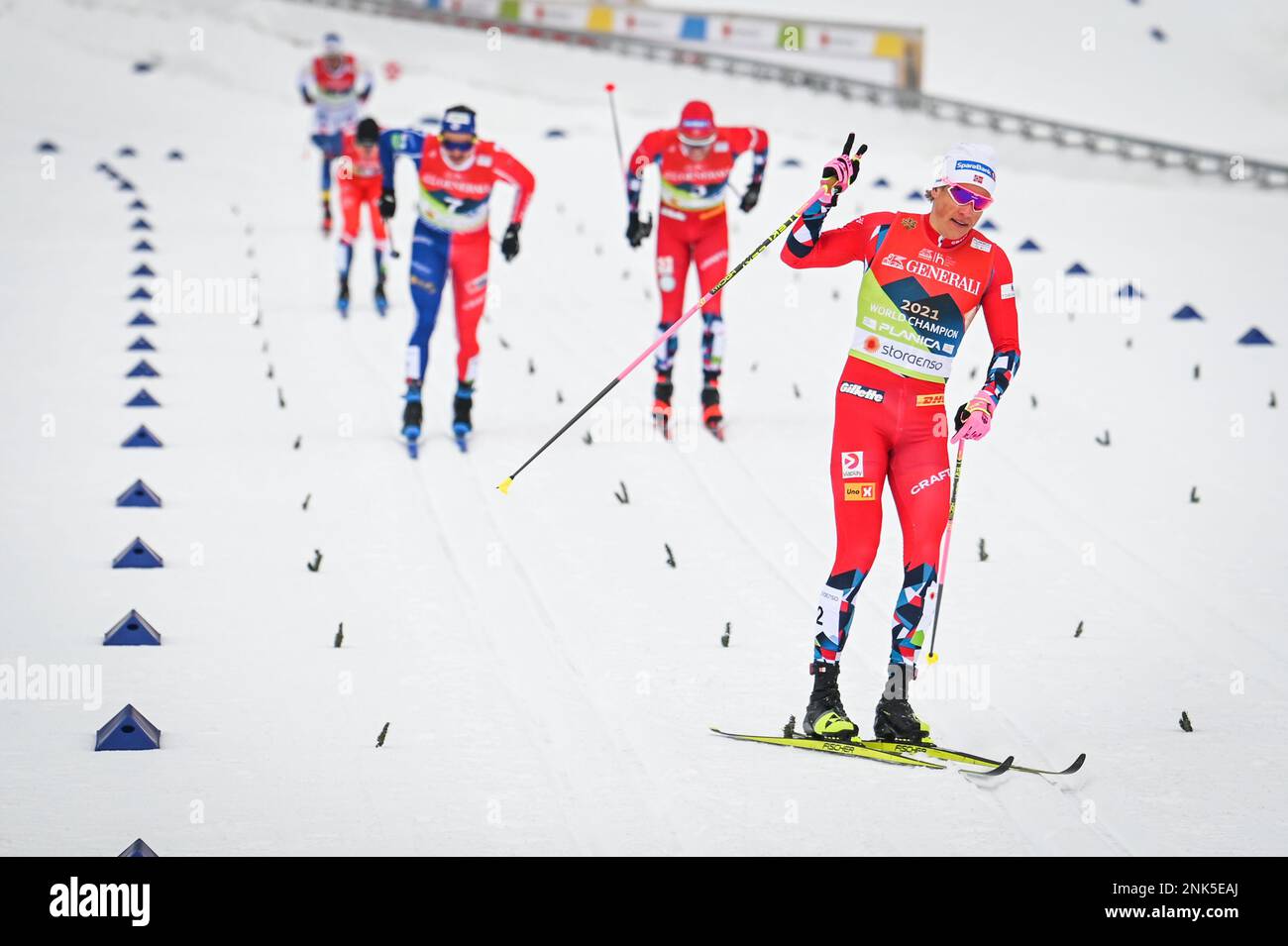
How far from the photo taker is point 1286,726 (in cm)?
681

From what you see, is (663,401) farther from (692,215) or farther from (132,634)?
(132,634)

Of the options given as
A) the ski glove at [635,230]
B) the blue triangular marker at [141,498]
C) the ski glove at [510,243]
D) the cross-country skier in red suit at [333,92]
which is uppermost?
the cross-country skier in red suit at [333,92]

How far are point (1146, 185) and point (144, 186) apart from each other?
1302 cm

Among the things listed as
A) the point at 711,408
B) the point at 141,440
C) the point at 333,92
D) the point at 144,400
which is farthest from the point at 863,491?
the point at 333,92

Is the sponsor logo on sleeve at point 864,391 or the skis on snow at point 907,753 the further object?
the sponsor logo on sleeve at point 864,391

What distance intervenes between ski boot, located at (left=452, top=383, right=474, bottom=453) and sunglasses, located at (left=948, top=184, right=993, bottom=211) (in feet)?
16.3

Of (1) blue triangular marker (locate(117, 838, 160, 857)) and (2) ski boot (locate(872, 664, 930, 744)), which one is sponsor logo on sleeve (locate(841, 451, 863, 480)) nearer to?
(2) ski boot (locate(872, 664, 930, 744))

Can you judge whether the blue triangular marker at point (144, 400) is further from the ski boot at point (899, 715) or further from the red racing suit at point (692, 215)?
the ski boot at point (899, 715)

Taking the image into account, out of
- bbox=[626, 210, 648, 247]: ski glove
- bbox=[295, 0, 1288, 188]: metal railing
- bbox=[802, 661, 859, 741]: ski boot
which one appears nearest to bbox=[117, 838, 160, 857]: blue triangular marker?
bbox=[802, 661, 859, 741]: ski boot

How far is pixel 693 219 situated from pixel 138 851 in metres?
6.85

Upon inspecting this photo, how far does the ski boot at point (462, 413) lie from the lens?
10.7 metres

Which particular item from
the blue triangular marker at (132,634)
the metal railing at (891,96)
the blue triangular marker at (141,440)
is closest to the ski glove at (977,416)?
the blue triangular marker at (132,634)

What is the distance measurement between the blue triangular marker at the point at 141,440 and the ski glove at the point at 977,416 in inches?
239

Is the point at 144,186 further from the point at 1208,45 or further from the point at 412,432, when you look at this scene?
the point at 1208,45
